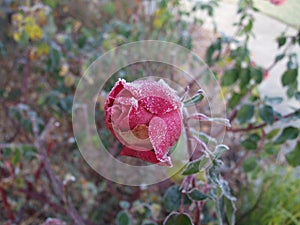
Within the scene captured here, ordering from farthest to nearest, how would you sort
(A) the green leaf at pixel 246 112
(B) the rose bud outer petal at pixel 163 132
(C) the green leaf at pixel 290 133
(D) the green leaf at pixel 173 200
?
(A) the green leaf at pixel 246 112
(C) the green leaf at pixel 290 133
(D) the green leaf at pixel 173 200
(B) the rose bud outer petal at pixel 163 132

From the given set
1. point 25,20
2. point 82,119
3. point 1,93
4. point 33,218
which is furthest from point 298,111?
point 1,93

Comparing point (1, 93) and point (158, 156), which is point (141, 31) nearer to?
point (1, 93)

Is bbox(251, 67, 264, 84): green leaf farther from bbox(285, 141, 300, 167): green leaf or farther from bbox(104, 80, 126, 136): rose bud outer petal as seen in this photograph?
bbox(104, 80, 126, 136): rose bud outer petal

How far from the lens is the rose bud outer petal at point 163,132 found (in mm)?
383

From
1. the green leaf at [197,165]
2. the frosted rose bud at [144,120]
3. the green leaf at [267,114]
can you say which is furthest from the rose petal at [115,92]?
the green leaf at [267,114]

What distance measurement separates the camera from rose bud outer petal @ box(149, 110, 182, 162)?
1.26 feet

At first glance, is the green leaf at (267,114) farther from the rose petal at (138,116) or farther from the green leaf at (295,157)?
the rose petal at (138,116)

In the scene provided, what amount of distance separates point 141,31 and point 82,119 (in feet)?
1.45

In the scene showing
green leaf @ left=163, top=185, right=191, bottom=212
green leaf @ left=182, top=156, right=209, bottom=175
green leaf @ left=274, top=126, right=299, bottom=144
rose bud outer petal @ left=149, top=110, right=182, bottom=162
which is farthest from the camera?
green leaf @ left=274, top=126, right=299, bottom=144

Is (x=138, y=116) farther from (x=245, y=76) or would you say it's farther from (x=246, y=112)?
(x=245, y=76)

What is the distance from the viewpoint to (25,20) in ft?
4.47

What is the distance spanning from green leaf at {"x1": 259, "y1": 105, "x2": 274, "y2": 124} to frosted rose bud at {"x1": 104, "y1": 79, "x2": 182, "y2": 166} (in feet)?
1.87

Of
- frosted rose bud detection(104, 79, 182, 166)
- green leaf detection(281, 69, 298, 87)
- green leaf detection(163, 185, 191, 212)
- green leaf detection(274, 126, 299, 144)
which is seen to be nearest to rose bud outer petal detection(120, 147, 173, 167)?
frosted rose bud detection(104, 79, 182, 166)

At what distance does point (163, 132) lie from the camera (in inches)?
15.4
